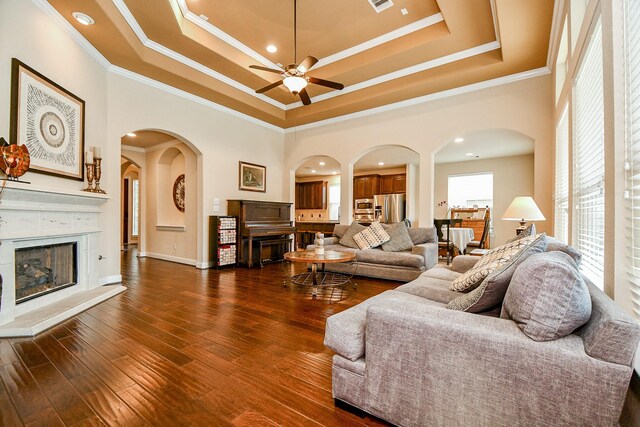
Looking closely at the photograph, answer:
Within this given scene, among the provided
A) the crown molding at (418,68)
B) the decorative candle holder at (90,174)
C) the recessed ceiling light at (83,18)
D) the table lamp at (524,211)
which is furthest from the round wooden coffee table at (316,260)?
the recessed ceiling light at (83,18)

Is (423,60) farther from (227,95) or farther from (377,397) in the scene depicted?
(377,397)

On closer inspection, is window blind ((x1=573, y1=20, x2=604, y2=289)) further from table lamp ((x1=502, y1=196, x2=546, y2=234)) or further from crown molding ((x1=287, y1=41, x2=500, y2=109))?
crown molding ((x1=287, y1=41, x2=500, y2=109))

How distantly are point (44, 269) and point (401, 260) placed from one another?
14.3 feet

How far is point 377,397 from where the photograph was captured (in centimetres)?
128

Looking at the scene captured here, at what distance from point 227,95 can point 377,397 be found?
5141mm

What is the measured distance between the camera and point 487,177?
8547mm

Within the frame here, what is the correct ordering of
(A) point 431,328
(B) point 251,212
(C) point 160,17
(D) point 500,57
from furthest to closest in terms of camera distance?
(B) point 251,212 → (D) point 500,57 → (C) point 160,17 → (A) point 431,328

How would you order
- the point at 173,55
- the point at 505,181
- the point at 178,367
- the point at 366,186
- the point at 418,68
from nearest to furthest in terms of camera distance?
1. the point at 178,367
2. the point at 173,55
3. the point at 418,68
4. the point at 505,181
5. the point at 366,186

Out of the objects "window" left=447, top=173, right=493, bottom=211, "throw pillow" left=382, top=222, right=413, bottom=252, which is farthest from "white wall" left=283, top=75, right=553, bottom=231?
"window" left=447, top=173, right=493, bottom=211

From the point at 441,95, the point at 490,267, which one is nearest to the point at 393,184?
the point at 441,95

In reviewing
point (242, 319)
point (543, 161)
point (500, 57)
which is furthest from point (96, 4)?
point (543, 161)

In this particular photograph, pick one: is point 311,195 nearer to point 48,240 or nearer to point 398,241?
point 398,241

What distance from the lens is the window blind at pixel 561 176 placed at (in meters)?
3.00

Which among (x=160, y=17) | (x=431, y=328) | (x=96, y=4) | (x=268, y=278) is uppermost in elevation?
(x=160, y=17)
